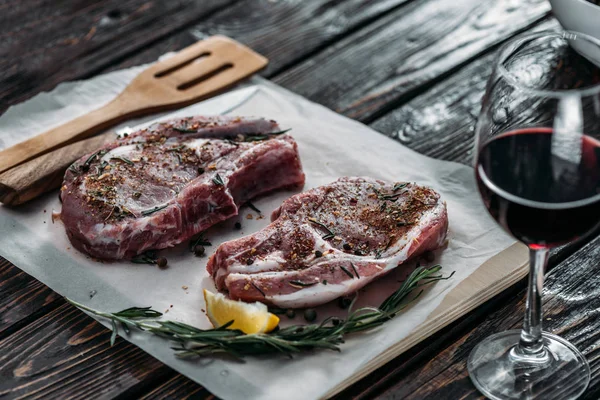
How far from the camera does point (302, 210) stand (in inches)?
101

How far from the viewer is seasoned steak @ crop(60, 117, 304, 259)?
2.58m

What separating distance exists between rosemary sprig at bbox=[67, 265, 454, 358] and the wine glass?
1.00ft

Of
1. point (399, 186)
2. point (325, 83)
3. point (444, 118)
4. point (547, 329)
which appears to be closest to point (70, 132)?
point (325, 83)

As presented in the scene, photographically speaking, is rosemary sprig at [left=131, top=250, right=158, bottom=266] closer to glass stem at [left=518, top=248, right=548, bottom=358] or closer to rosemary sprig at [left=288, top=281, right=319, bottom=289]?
rosemary sprig at [left=288, top=281, right=319, bottom=289]

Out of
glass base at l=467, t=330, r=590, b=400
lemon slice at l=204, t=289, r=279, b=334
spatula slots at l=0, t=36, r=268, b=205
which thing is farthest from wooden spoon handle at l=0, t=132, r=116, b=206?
glass base at l=467, t=330, r=590, b=400

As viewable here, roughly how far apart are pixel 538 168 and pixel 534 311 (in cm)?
49

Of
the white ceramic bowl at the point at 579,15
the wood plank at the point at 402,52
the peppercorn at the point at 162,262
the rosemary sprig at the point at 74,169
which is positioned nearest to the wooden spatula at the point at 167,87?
the wood plank at the point at 402,52

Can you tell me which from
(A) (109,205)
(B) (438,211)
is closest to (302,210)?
(B) (438,211)

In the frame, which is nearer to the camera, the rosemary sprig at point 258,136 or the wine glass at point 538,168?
the wine glass at point 538,168

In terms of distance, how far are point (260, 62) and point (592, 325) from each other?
1.97m

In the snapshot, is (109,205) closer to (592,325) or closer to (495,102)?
(495,102)

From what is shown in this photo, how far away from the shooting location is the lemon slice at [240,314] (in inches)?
86.9

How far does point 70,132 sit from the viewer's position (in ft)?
10.5

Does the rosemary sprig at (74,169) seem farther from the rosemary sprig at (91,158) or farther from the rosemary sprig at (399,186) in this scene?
the rosemary sprig at (399,186)
